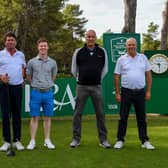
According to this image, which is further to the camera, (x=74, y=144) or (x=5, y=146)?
(x=74, y=144)

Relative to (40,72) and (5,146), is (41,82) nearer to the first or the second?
(40,72)

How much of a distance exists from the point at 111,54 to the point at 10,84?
5857 mm

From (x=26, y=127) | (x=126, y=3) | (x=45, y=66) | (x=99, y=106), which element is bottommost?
(x=26, y=127)

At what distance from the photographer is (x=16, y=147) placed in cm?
809

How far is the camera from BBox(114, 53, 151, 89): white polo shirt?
803cm

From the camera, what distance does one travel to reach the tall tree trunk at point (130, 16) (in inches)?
642

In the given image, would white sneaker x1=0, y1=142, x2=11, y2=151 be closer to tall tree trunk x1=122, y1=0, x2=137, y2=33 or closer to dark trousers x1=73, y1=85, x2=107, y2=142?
dark trousers x1=73, y1=85, x2=107, y2=142

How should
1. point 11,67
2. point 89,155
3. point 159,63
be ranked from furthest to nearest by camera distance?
point 159,63, point 11,67, point 89,155

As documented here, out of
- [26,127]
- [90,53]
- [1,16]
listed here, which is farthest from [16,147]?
[1,16]

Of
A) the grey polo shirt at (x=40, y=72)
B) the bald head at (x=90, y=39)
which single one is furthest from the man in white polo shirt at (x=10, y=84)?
the bald head at (x=90, y=39)

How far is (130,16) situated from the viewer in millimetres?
16406

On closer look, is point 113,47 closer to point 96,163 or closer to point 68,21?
point 96,163

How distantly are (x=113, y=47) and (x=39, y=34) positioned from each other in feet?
76.8

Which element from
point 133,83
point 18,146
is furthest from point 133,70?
point 18,146
